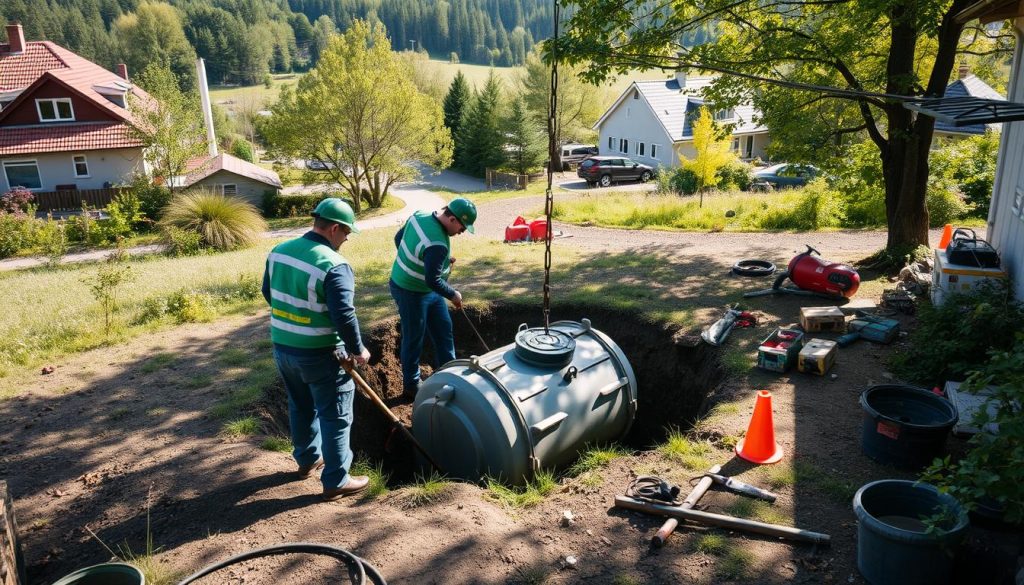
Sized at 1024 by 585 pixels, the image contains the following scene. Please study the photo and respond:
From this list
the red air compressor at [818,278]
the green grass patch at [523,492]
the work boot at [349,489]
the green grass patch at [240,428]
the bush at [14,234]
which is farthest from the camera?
the bush at [14,234]

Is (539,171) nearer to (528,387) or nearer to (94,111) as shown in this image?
(94,111)

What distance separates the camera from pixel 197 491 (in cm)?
514

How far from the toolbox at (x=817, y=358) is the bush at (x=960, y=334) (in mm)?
653

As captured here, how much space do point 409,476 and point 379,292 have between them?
4081 mm

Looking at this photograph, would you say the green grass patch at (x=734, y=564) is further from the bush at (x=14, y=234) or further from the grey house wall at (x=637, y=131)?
the grey house wall at (x=637, y=131)

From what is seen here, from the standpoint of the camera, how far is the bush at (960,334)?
633 cm

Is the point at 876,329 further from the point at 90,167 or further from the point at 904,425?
the point at 90,167

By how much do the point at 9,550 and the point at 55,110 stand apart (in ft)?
121

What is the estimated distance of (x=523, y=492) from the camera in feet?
18.1

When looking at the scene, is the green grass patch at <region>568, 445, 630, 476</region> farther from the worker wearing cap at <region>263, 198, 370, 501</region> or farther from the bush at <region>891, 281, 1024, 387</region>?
the bush at <region>891, 281, 1024, 387</region>

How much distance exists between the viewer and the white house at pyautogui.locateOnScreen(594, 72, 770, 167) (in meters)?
40.1

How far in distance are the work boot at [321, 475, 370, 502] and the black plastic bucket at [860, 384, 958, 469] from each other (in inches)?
162

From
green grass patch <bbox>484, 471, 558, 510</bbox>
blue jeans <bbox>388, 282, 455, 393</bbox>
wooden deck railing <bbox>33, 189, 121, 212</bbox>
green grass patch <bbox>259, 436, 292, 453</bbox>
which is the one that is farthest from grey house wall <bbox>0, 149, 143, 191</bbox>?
green grass patch <bbox>484, 471, 558, 510</bbox>

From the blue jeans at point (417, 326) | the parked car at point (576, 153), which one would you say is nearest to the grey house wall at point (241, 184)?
the parked car at point (576, 153)
